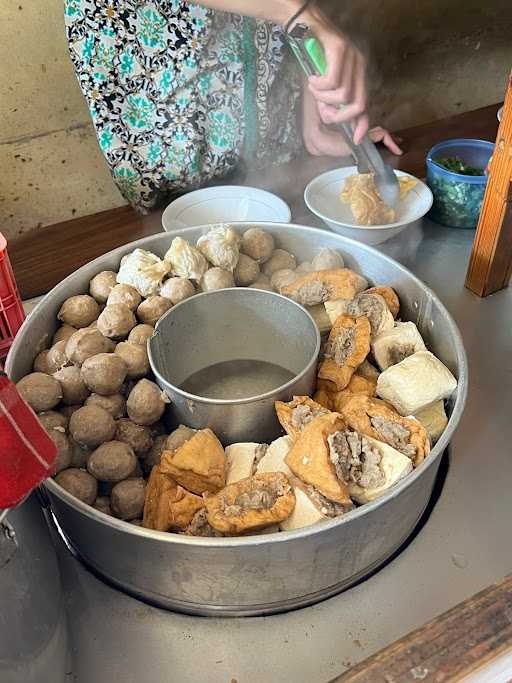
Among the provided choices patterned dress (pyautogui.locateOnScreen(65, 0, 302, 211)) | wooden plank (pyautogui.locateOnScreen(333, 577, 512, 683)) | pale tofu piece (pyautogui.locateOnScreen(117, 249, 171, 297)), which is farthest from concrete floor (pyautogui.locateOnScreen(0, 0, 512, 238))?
wooden plank (pyautogui.locateOnScreen(333, 577, 512, 683))

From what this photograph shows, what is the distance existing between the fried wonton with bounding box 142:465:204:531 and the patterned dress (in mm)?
859

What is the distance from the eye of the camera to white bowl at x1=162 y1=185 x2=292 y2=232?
135 cm

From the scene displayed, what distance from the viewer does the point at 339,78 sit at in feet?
3.87

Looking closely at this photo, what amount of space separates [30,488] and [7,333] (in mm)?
629

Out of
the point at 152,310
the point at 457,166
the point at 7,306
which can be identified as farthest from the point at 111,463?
the point at 457,166

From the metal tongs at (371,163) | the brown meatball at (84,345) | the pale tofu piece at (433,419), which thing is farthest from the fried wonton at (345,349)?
the metal tongs at (371,163)

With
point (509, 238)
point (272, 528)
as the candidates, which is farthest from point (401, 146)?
point (272, 528)

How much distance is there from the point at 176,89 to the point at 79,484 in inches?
36.4

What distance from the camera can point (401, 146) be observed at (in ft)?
5.61

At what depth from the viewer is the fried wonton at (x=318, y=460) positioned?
0.73 meters

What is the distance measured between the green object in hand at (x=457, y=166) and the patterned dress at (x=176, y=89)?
383 mm

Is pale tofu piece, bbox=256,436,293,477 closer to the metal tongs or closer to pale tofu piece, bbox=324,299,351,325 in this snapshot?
pale tofu piece, bbox=324,299,351,325

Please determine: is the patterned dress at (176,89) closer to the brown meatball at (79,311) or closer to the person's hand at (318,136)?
the person's hand at (318,136)

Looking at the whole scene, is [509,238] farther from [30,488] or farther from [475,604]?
[30,488]
